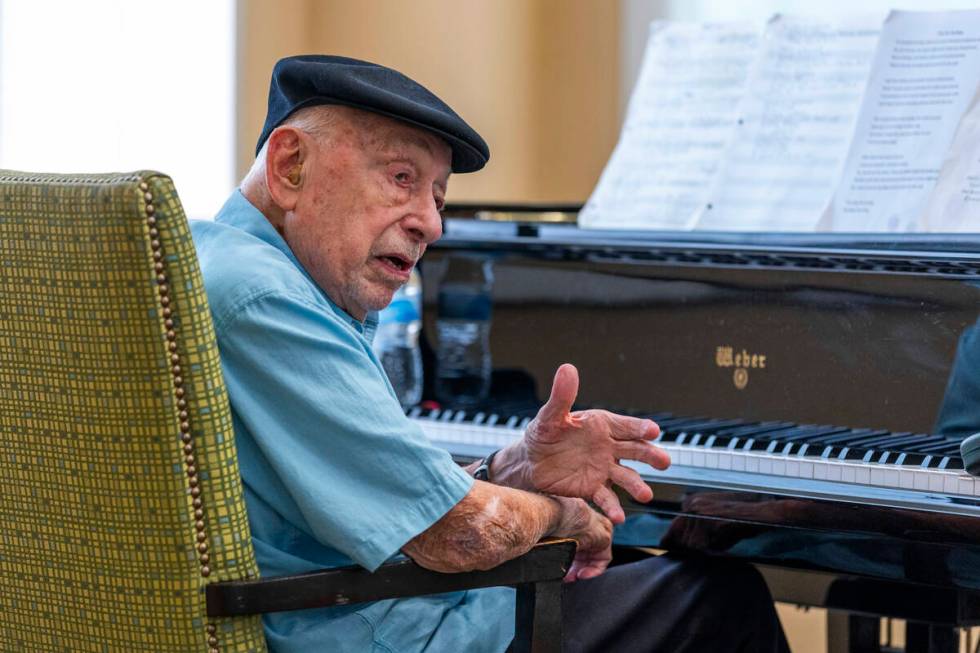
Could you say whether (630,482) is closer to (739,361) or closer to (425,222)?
(425,222)

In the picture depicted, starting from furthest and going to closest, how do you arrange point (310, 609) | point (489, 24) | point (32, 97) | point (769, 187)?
point (489, 24) < point (32, 97) < point (769, 187) < point (310, 609)

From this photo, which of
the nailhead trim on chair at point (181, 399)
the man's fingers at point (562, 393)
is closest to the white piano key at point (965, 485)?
the man's fingers at point (562, 393)

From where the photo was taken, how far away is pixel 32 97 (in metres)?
3.25

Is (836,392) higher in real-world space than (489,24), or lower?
lower

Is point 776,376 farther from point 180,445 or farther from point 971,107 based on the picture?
point 180,445

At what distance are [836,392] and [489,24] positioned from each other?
7.61 ft

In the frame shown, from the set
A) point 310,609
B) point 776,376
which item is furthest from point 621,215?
point 310,609

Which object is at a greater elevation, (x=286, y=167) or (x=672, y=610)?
(x=286, y=167)

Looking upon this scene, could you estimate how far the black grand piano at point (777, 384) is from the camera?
6.25 ft

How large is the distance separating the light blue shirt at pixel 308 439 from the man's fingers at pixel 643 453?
1.11 ft

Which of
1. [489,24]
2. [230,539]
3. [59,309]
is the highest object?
[489,24]

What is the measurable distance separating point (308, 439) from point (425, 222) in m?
0.38

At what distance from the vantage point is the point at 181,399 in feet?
4.42

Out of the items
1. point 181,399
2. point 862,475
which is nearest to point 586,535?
point 862,475
